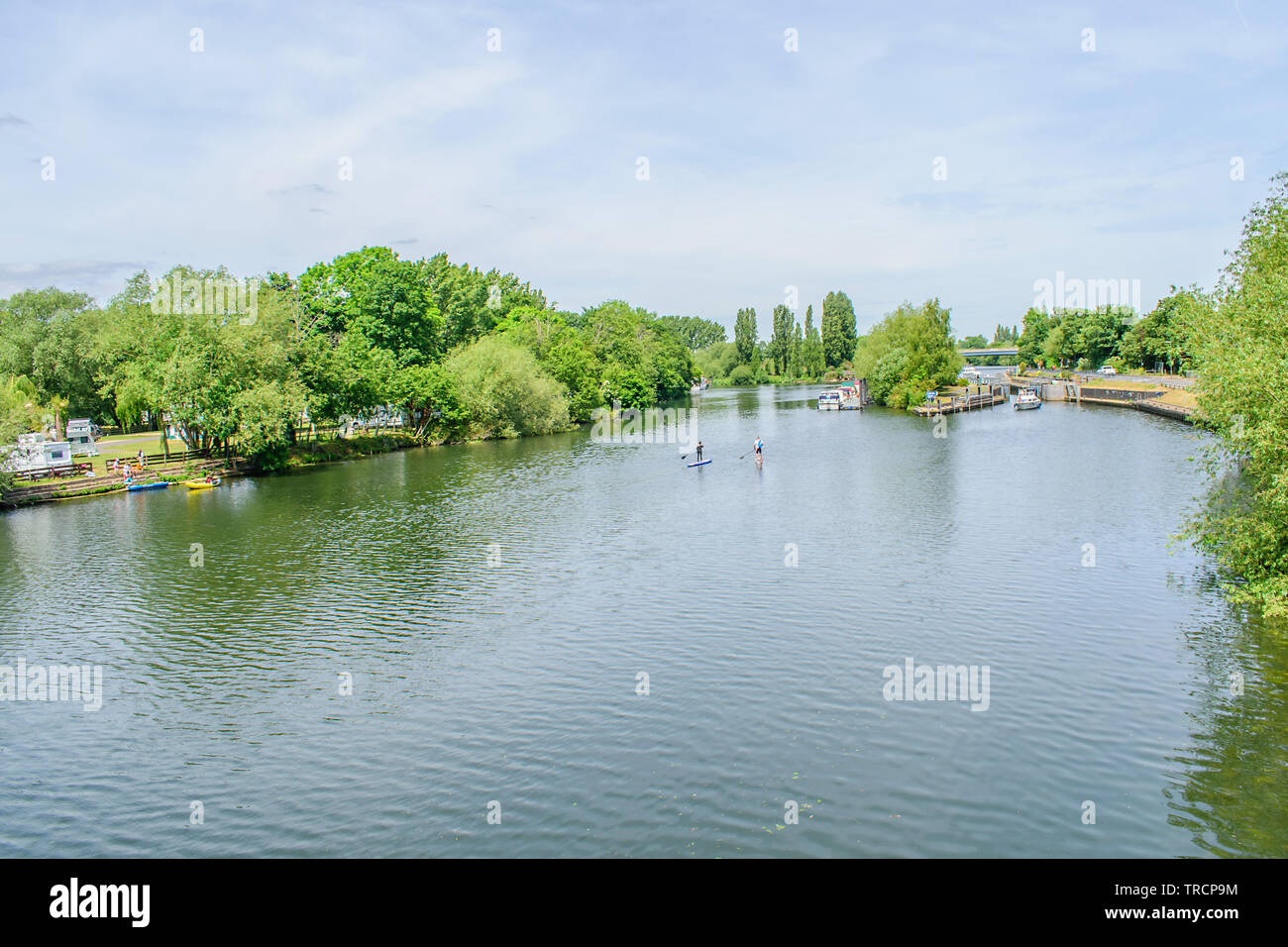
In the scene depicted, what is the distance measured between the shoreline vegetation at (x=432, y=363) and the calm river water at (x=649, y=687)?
5507 millimetres

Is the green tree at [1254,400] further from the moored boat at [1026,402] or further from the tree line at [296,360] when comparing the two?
the moored boat at [1026,402]

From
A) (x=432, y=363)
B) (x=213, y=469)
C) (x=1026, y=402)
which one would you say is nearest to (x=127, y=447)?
(x=213, y=469)

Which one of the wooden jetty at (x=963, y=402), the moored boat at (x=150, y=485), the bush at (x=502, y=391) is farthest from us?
the wooden jetty at (x=963, y=402)

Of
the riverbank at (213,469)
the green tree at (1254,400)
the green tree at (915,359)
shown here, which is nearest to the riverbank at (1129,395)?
the green tree at (915,359)

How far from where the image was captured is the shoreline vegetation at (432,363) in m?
24.9

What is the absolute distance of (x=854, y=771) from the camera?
16.2 metres

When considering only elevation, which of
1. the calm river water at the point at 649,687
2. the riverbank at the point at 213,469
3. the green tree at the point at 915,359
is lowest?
the calm river water at the point at 649,687

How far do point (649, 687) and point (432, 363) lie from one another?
76.3m

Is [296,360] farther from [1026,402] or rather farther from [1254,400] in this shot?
[1026,402]

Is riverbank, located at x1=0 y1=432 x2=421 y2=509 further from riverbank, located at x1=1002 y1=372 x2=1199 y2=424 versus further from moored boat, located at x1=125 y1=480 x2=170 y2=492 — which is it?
riverbank, located at x1=1002 y1=372 x2=1199 y2=424

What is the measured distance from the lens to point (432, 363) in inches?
3602

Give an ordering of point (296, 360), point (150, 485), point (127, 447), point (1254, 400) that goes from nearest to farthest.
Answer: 1. point (1254, 400)
2. point (150, 485)
3. point (296, 360)
4. point (127, 447)

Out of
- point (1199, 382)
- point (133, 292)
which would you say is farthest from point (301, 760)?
point (133, 292)
